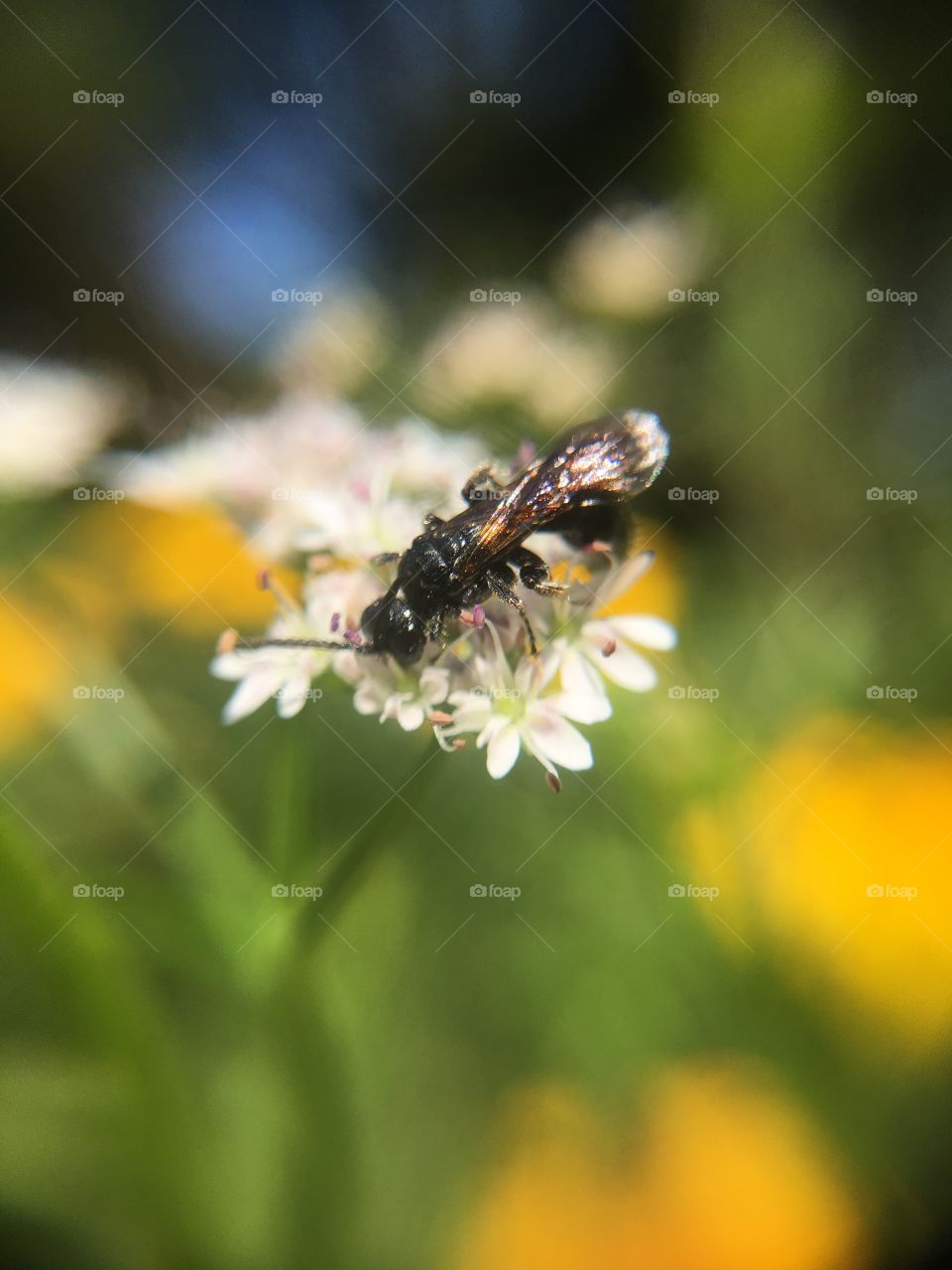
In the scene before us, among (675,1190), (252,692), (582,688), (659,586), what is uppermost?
(659,586)

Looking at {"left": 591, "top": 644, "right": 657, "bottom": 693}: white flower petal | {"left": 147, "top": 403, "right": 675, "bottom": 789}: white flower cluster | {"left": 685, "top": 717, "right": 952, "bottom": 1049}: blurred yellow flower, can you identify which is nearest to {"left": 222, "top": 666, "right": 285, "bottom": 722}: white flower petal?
{"left": 147, "top": 403, "right": 675, "bottom": 789}: white flower cluster

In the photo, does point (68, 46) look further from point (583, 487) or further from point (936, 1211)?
point (936, 1211)

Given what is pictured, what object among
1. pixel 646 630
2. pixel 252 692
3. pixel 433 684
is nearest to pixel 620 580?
pixel 646 630

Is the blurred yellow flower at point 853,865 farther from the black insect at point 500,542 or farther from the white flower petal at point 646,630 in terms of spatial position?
the black insect at point 500,542

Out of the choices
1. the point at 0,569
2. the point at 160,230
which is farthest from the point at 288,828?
the point at 160,230

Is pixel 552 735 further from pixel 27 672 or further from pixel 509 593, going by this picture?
pixel 27 672
